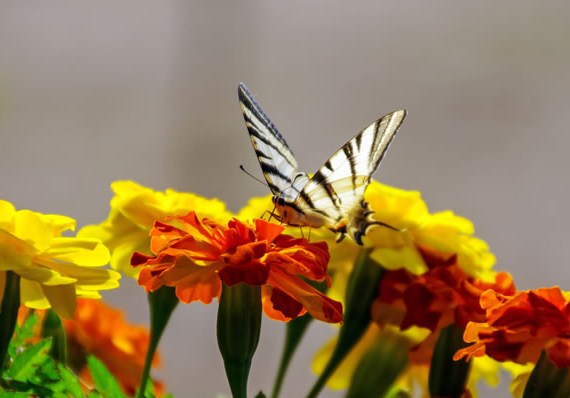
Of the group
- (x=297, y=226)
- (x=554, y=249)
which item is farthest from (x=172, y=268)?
(x=554, y=249)

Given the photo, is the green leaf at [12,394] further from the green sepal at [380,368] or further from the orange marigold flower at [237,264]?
the green sepal at [380,368]

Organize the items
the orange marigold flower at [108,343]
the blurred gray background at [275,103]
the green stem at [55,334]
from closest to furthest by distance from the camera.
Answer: the green stem at [55,334] < the orange marigold flower at [108,343] < the blurred gray background at [275,103]

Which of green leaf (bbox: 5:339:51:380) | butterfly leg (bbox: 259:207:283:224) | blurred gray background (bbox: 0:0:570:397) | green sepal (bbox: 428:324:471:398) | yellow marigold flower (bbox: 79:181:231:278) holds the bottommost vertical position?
green leaf (bbox: 5:339:51:380)

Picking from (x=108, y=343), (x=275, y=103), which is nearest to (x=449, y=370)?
(x=108, y=343)

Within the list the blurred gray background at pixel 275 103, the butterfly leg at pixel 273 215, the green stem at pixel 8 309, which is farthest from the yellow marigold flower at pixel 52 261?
the blurred gray background at pixel 275 103

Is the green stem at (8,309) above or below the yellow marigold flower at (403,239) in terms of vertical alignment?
below

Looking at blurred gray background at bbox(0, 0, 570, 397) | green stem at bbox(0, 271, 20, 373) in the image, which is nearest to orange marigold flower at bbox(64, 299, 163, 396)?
green stem at bbox(0, 271, 20, 373)

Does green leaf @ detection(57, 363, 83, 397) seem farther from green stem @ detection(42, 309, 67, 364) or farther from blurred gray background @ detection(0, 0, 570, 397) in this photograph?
blurred gray background @ detection(0, 0, 570, 397)

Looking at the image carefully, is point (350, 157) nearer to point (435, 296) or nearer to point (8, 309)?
point (435, 296)
